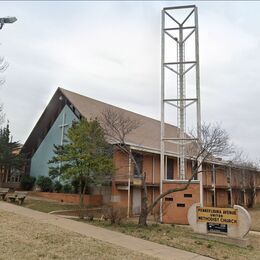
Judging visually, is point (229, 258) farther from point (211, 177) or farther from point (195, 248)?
point (211, 177)

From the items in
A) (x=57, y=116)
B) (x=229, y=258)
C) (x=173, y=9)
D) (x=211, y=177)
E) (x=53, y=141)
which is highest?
(x=173, y=9)

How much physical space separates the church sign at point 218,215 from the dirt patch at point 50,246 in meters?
5.44

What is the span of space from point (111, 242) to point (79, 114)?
1564cm

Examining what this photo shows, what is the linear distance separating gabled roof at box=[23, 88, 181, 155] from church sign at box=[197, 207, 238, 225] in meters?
8.90

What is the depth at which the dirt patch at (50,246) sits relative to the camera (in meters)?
7.74

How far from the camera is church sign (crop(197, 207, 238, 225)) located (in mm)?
12711

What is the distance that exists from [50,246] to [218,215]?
739 centimetres

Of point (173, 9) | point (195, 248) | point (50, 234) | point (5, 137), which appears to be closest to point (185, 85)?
point (173, 9)

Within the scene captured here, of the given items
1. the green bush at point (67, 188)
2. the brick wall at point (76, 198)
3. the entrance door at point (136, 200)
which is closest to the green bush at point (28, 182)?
the brick wall at point (76, 198)

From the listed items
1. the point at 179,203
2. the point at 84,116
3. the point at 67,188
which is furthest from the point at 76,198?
the point at 179,203

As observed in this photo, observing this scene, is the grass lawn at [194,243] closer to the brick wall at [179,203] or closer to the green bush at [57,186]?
the brick wall at [179,203]

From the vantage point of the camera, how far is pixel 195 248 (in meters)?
10.5

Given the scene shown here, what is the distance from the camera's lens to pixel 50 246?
848 cm

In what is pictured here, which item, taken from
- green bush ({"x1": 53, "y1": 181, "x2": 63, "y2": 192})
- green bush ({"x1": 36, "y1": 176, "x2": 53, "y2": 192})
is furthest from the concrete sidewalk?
green bush ({"x1": 36, "y1": 176, "x2": 53, "y2": 192})
